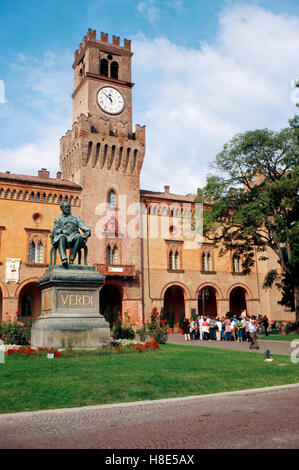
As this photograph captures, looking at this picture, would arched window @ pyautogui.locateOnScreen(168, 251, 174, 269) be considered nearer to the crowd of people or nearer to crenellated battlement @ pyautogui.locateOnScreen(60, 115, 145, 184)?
crenellated battlement @ pyautogui.locateOnScreen(60, 115, 145, 184)

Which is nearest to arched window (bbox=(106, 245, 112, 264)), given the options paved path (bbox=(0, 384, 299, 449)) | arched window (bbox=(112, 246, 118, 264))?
arched window (bbox=(112, 246, 118, 264))

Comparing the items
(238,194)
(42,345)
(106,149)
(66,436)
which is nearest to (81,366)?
(42,345)

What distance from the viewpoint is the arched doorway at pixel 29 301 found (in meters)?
38.8

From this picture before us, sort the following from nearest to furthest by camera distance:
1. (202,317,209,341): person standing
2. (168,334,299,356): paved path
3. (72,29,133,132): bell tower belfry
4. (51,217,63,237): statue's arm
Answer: (51,217,63,237): statue's arm < (168,334,299,356): paved path < (202,317,209,341): person standing < (72,29,133,132): bell tower belfry

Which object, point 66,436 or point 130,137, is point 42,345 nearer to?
point 66,436

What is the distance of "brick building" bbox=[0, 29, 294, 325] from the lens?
38.1m

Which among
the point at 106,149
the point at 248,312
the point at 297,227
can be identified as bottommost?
the point at 248,312

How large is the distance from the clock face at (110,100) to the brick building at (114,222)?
10cm

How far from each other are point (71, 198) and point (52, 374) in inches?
1229

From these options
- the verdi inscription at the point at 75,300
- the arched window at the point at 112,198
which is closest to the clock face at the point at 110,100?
the arched window at the point at 112,198

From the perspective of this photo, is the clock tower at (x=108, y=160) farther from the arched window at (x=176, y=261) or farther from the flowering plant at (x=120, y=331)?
the flowering plant at (x=120, y=331)

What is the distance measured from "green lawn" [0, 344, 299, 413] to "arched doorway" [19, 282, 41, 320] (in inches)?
1031
